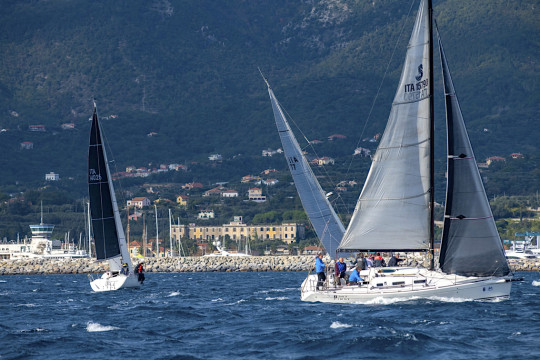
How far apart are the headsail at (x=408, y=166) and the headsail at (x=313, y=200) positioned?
30.3 feet

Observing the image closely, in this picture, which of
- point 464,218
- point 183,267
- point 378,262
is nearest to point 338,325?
point 464,218

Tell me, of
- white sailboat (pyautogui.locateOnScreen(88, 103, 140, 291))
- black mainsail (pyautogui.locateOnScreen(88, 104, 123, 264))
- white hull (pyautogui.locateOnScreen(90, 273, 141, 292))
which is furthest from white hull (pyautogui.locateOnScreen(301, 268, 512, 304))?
black mainsail (pyautogui.locateOnScreen(88, 104, 123, 264))

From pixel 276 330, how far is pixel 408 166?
829 centimetres

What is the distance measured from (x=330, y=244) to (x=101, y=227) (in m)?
14.9

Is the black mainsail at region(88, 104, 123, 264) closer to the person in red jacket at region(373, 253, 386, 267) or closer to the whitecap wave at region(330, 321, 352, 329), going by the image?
the person in red jacket at region(373, 253, 386, 267)

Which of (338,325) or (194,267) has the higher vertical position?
(194,267)

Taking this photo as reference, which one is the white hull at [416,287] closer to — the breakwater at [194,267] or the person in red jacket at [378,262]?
the person in red jacket at [378,262]

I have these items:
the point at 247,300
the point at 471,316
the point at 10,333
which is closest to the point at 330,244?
the point at 247,300

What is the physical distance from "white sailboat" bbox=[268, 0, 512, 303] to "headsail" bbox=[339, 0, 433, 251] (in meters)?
0.03

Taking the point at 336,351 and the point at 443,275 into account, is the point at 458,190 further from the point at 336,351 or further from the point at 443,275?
the point at 336,351

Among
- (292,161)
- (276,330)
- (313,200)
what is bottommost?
(276,330)

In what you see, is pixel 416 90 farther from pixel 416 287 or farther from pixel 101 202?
pixel 101 202

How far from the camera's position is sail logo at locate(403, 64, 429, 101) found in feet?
123

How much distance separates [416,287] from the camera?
3688cm
